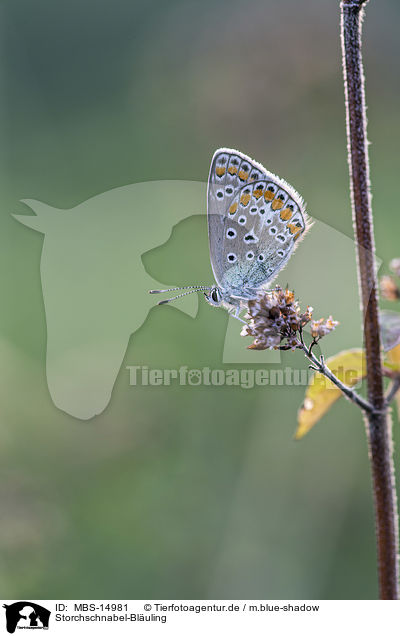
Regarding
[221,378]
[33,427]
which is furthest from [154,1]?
[33,427]

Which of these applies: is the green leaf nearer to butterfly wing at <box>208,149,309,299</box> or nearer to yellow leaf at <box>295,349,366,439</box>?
yellow leaf at <box>295,349,366,439</box>

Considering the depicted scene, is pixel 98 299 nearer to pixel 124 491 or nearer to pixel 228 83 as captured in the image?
pixel 124 491

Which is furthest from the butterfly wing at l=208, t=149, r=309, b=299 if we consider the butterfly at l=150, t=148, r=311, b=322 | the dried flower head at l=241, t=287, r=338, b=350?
the dried flower head at l=241, t=287, r=338, b=350

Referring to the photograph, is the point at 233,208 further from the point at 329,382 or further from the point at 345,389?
the point at 345,389

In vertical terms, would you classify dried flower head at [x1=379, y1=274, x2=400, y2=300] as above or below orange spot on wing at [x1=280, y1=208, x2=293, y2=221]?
below

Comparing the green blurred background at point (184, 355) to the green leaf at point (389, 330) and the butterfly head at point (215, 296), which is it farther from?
the green leaf at point (389, 330)
